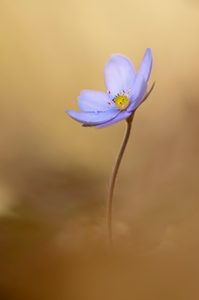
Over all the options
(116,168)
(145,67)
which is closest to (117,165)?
(116,168)

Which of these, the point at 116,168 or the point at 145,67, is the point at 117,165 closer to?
the point at 116,168

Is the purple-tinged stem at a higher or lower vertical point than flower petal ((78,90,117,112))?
lower

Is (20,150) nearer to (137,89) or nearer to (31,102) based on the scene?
(31,102)

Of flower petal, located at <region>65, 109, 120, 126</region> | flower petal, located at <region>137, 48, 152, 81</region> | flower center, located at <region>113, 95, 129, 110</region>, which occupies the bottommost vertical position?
flower petal, located at <region>65, 109, 120, 126</region>

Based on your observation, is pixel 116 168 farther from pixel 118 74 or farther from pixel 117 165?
pixel 118 74
